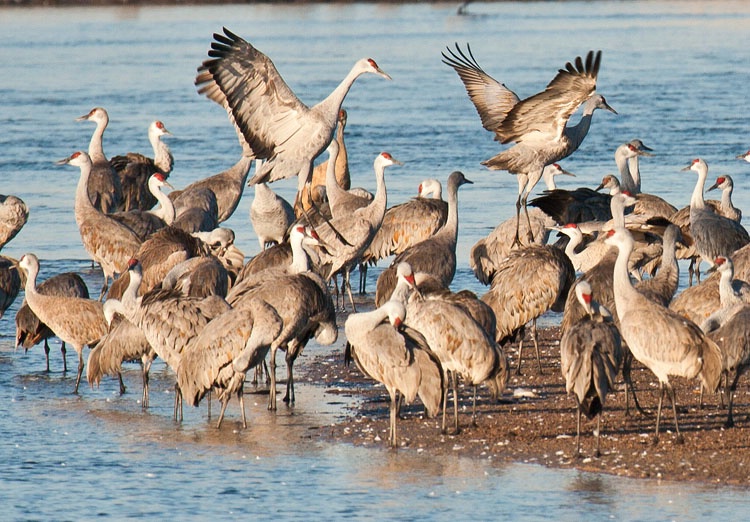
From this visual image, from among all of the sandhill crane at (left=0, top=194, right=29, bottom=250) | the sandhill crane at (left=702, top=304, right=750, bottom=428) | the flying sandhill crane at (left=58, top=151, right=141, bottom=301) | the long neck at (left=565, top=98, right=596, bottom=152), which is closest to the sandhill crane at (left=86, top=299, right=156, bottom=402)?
the flying sandhill crane at (left=58, top=151, right=141, bottom=301)

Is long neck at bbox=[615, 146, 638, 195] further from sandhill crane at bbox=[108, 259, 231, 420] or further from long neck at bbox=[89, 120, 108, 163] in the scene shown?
sandhill crane at bbox=[108, 259, 231, 420]

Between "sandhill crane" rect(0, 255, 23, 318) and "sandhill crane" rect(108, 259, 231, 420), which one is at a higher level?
"sandhill crane" rect(0, 255, 23, 318)

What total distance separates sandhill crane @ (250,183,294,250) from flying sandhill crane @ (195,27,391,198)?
8.08ft

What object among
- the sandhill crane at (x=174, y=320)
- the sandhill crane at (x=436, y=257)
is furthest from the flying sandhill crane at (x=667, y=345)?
the sandhill crane at (x=436, y=257)

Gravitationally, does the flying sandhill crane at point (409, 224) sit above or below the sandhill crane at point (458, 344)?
above

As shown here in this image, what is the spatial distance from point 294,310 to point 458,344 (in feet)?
4.26

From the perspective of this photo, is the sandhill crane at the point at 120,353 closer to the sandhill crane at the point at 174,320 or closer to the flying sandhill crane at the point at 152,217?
the sandhill crane at the point at 174,320

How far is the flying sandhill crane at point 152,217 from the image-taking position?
14203 millimetres

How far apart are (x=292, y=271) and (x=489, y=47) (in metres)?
33.0

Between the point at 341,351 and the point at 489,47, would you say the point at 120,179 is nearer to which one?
the point at 341,351

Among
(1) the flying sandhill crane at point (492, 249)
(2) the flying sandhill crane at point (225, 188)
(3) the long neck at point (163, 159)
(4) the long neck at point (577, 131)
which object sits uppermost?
(3) the long neck at point (163, 159)

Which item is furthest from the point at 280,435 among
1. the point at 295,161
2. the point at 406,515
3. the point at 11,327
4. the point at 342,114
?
the point at 342,114

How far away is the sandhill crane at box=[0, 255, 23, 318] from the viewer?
1216 cm

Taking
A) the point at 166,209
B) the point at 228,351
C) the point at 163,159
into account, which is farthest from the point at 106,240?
the point at 228,351
